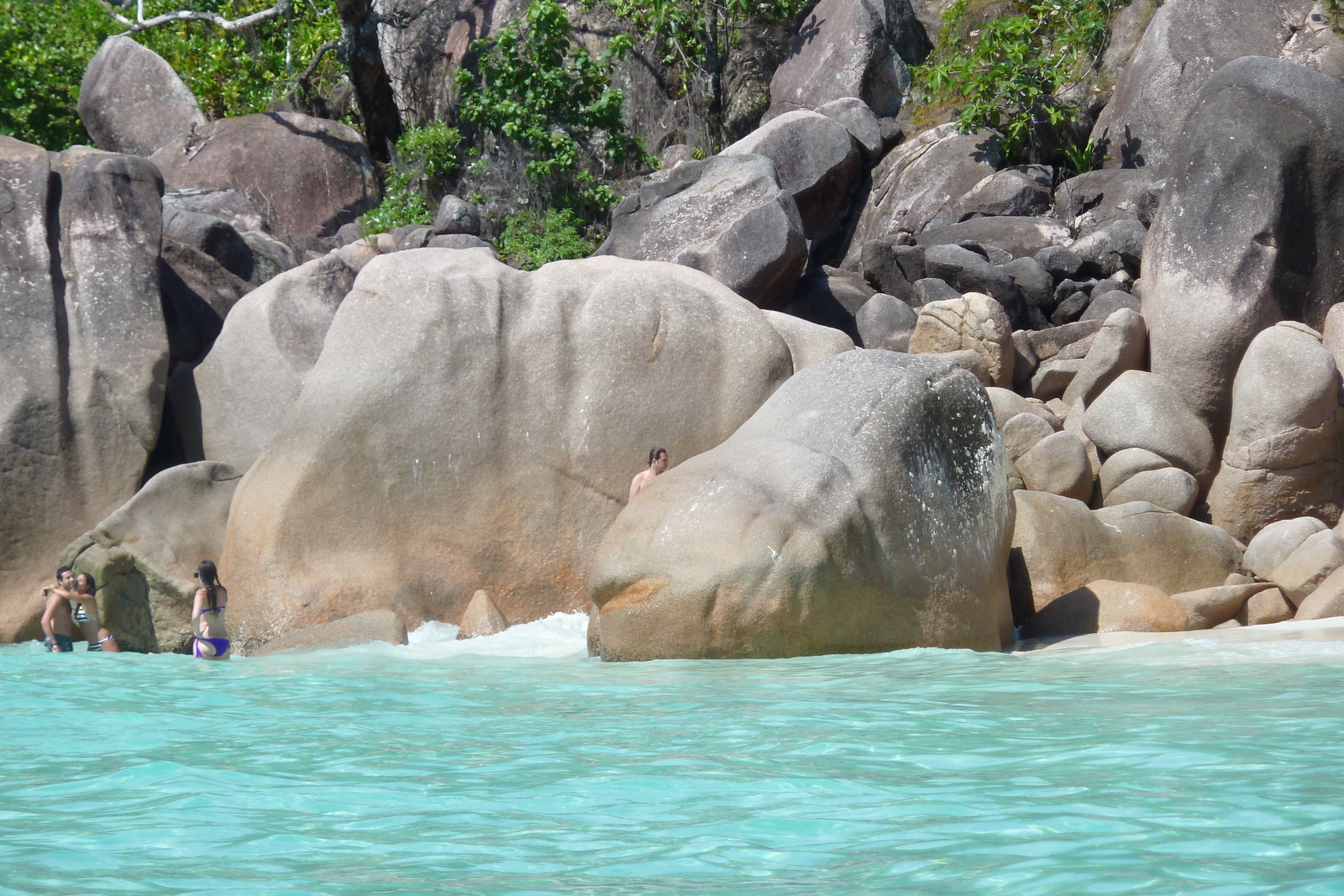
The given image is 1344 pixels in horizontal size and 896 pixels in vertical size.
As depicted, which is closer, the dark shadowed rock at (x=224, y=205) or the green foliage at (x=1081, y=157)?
the green foliage at (x=1081, y=157)

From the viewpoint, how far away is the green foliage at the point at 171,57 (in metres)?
21.8

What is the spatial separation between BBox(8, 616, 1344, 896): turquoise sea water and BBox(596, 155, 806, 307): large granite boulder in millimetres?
7480

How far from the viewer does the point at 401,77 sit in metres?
20.3

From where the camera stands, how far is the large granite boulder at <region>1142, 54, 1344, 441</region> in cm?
1042

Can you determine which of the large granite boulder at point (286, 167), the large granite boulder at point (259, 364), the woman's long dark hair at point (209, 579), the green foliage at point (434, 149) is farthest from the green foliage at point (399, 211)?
the woman's long dark hair at point (209, 579)

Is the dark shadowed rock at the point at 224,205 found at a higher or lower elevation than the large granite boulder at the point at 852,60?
lower

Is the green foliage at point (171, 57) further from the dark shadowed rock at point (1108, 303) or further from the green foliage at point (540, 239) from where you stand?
the dark shadowed rock at point (1108, 303)

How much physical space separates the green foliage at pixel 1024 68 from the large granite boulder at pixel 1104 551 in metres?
8.90

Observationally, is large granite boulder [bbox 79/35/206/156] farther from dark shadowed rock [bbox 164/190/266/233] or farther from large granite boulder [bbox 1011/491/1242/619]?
large granite boulder [bbox 1011/491/1242/619]

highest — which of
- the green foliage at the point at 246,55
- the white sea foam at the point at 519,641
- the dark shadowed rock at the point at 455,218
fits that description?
the green foliage at the point at 246,55

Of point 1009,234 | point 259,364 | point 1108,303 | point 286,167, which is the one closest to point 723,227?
point 1009,234

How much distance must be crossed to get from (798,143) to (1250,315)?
24.5 feet

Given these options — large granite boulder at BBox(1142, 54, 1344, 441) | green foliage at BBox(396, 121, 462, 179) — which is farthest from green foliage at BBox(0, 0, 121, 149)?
large granite boulder at BBox(1142, 54, 1344, 441)

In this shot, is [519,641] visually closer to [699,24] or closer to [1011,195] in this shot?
[1011,195]
